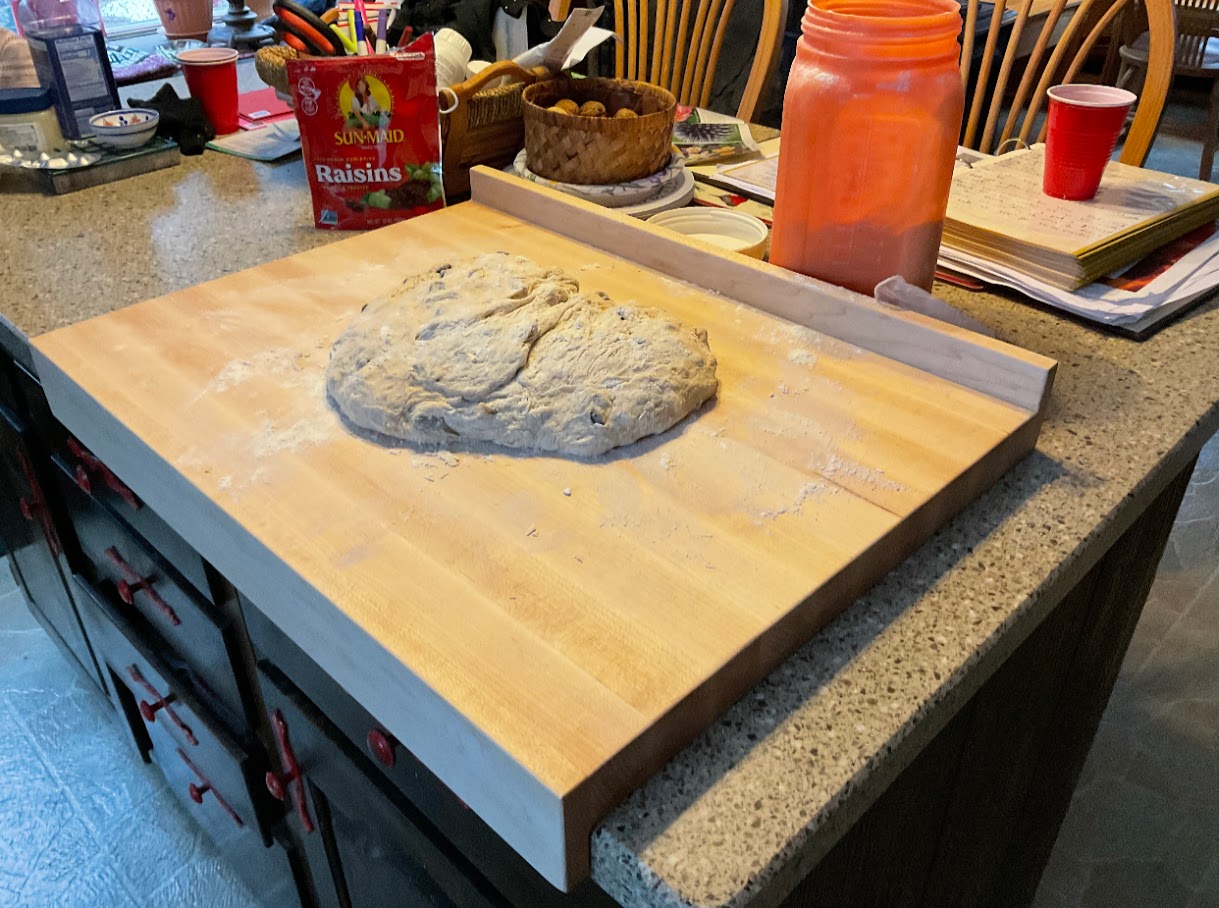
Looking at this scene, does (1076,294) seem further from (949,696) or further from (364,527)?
(364,527)

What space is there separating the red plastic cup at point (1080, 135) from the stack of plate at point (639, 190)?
1.32 feet

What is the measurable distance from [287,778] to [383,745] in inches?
11.8

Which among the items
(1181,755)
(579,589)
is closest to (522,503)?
(579,589)

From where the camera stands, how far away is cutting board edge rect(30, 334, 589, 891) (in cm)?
46

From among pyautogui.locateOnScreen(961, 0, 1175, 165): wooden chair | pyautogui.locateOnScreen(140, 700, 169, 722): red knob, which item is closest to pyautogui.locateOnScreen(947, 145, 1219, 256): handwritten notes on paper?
pyautogui.locateOnScreen(961, 0, 1175, 165): wooden chair

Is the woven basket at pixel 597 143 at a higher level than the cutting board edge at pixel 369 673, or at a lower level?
higher

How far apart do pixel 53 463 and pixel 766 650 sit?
0.97 metres

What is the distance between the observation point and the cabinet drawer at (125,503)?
86 centimetres

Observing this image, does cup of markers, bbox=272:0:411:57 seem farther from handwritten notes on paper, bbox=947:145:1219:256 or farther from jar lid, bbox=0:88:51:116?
handwritten notes on paper, bbox=947:145:1219:256

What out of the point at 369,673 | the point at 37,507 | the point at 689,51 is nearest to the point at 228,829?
the point at 37,507

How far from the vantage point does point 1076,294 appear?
933mm

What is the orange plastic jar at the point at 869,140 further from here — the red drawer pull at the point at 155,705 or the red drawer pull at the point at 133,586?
the red drawer pull at the point at 155,705

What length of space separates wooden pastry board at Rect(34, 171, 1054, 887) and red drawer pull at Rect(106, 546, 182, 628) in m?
0.25

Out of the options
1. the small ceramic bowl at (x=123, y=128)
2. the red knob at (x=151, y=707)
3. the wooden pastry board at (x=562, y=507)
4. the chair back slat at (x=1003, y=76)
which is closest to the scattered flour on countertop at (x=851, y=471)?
the wooden pastry board at (x=562, y=507)
